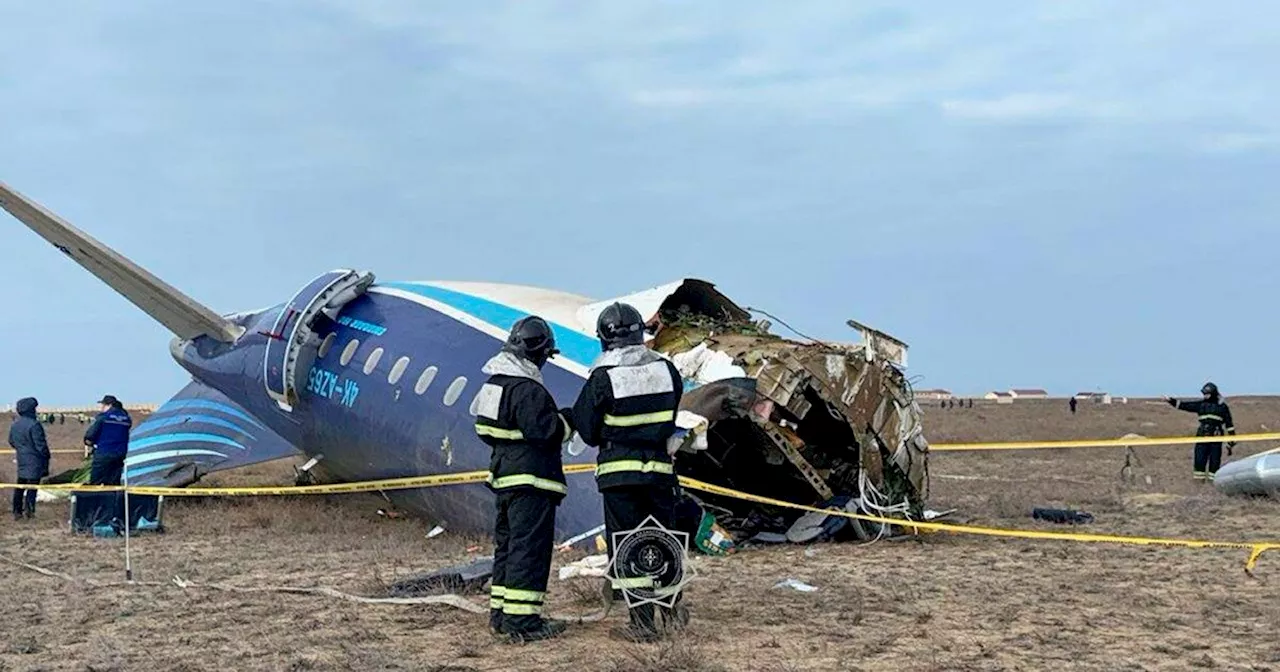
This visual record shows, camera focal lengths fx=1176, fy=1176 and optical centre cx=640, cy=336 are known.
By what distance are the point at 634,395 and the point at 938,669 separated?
2.57m

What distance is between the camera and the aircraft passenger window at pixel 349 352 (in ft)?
52.7

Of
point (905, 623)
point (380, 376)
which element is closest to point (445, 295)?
point (380, 376)

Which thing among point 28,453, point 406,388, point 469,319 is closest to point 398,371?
point 406,388

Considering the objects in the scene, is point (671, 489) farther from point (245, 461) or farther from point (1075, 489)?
point (1075, 489)

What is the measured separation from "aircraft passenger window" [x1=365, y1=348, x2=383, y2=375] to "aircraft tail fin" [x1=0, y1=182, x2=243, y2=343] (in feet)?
12.4

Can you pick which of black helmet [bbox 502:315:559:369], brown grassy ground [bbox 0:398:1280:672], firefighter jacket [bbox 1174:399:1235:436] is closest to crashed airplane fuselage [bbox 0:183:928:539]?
brown grassy ground [bbox 0:398:1280:672]

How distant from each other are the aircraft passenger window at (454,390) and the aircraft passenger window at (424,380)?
48 cm

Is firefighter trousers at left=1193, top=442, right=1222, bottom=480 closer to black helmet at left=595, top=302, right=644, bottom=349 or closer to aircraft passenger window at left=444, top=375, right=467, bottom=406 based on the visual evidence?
aircraft passenger window at left=444, top=375, right=467, bottom=406

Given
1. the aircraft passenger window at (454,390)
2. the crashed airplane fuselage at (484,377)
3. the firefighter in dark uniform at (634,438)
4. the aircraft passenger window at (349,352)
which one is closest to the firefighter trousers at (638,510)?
the firefighter in dark uniform at (634,438)

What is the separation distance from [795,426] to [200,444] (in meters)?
10.5

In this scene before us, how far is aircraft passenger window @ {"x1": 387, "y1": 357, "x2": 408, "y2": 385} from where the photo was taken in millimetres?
14969

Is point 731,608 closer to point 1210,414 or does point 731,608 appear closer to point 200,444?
point 200,444

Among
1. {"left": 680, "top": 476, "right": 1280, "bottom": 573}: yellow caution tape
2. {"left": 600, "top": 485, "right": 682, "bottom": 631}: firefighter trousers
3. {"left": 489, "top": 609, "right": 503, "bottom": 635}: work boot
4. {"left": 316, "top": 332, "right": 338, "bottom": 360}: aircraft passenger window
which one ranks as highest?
{"left": 316, "top": 332, "right": 338, "bottom": 360}: aircraft passenger window

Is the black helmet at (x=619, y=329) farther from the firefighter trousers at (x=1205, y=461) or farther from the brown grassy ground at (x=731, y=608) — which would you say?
the firefighter trousers at (x=1205, y=461)
